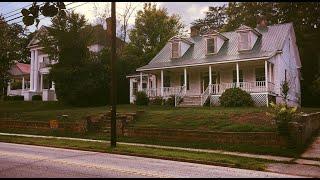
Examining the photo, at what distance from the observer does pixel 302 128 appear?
57.8ft

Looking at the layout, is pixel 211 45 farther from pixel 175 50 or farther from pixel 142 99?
pixel 142 99

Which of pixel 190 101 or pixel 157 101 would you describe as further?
pixel 157 101

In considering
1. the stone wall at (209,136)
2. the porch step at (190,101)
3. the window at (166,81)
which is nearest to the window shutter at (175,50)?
the window at (166,81)

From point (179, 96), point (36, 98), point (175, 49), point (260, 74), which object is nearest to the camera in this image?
point (260, 74)

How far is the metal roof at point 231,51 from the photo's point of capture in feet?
102

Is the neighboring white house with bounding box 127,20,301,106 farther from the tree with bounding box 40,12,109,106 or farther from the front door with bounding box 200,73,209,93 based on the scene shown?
the tree with bounding box 40,12,109,106

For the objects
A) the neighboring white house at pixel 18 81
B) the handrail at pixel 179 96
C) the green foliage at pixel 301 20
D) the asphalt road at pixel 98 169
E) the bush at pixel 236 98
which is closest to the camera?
the asphalt road at pixel 98 169

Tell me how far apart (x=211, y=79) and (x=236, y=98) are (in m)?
4.75

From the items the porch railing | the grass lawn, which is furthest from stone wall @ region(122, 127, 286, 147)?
the porch railing

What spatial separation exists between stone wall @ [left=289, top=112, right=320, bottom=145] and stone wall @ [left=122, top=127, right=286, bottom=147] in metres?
0.60

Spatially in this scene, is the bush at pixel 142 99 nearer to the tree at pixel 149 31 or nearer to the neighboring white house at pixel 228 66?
the neighboring white house at pixel 228 66

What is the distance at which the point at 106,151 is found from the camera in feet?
54.9

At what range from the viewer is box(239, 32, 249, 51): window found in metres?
32.2

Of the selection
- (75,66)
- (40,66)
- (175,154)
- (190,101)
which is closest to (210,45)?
(190,101)
